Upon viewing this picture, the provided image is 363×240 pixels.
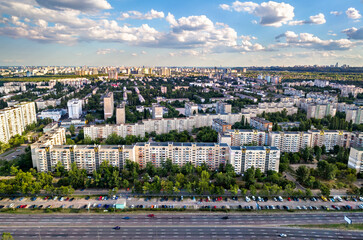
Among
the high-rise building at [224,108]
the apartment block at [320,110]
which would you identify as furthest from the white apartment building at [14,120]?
the apartment block at [320,110]

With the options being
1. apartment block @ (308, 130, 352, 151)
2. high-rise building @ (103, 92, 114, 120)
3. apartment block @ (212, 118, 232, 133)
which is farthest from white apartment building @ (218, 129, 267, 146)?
high-rise building @ (103, 92, 114, 120)

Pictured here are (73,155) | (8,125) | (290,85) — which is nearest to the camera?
(73,155)

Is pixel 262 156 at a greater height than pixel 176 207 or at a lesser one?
greater

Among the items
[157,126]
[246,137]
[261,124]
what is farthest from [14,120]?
[261,124]

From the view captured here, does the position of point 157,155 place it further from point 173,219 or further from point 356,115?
point 356,115

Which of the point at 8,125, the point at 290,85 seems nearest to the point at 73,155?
the point at 8,125

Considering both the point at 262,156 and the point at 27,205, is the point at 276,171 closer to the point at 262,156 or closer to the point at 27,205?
the point at 262,156

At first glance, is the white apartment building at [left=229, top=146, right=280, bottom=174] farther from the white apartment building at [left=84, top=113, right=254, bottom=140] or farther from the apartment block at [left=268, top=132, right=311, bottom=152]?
the white apartment building at [left=84, top=113, right=254, bottom=140]

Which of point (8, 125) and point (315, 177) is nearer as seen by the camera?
point (315, 177)
